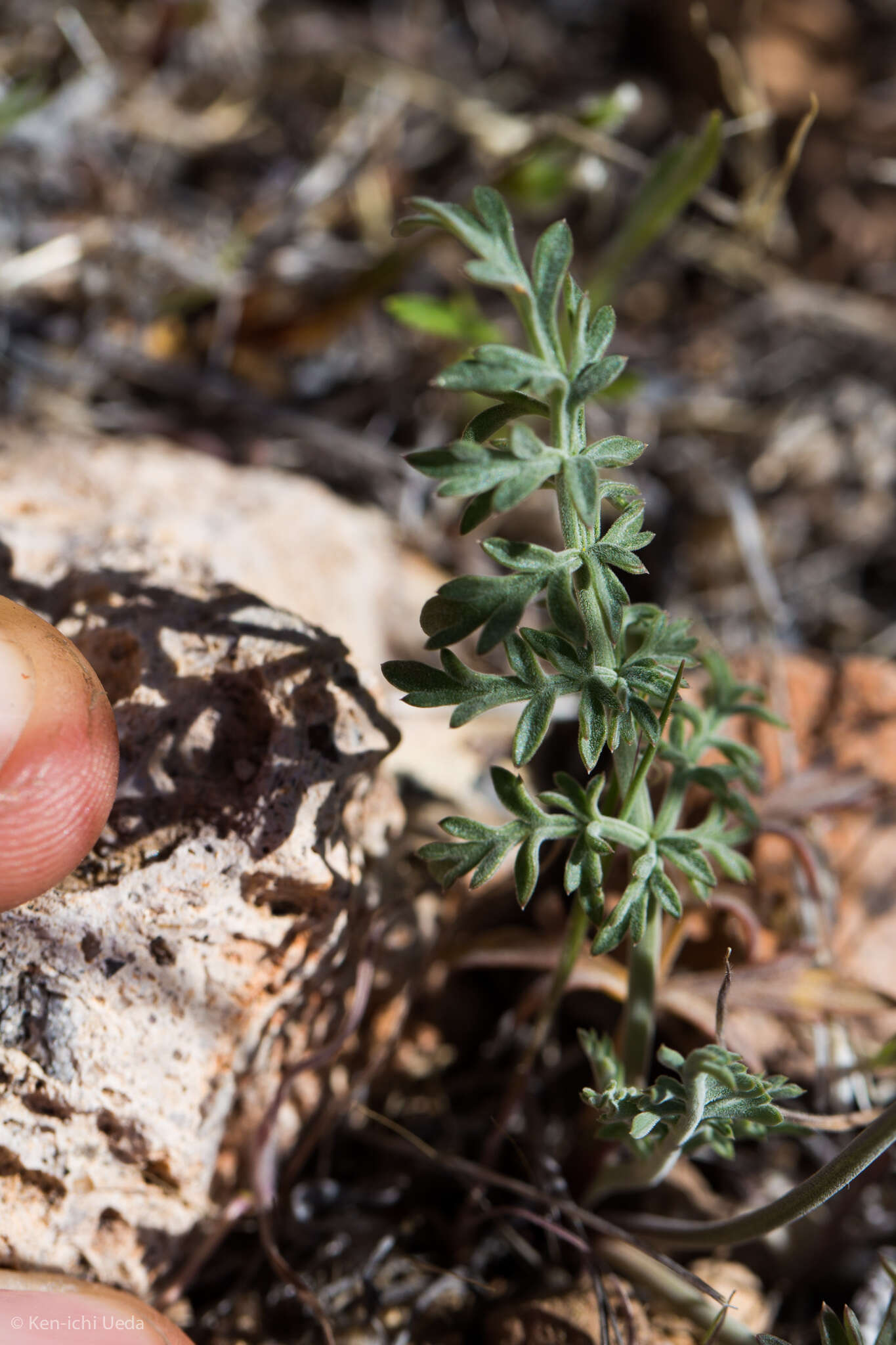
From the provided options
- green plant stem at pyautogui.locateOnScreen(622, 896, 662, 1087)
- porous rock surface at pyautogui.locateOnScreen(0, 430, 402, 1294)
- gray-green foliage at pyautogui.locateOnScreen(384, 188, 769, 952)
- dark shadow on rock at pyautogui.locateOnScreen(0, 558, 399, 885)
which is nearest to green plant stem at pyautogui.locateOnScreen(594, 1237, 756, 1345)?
green plant stem at pyautogui.locateOnScreen(622, 896, 662, 1087)

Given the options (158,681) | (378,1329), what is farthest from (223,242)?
(378,1329)

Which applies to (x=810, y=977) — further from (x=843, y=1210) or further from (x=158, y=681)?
(x=158, y=681)

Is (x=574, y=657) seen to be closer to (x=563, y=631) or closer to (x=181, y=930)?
(x=563, y=631)

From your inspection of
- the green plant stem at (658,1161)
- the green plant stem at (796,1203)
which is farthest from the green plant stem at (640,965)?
the green plant stem at (796,1203)

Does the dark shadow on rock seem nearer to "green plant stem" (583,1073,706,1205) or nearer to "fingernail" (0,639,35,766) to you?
"fingernail" (0,639,35,766)

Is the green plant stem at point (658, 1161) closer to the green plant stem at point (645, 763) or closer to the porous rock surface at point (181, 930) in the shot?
the green plant stem at point (645, 763)

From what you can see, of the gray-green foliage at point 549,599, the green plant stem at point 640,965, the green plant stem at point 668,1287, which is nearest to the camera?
the gray-green foliage at point 549,599
